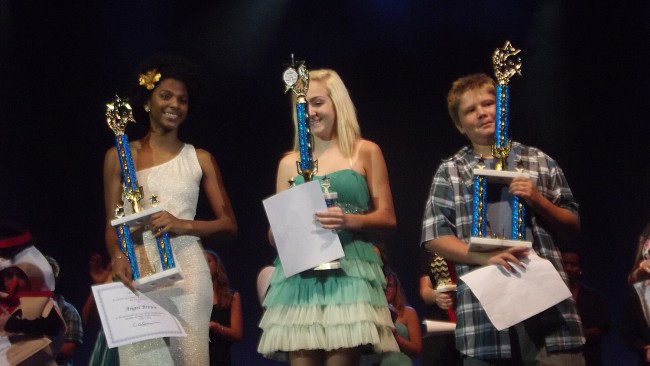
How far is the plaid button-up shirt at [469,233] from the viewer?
2764mm

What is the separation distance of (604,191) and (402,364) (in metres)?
2.34

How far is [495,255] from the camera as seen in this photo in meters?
2.79

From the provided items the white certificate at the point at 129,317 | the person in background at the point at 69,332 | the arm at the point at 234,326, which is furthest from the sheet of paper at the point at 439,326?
the person in background at the point at 69,332

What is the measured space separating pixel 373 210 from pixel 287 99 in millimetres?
2390

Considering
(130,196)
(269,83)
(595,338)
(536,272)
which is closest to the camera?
(536,272)

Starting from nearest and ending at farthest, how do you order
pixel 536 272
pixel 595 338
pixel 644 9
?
pixel 536 272 → pixel 595 338 → pixel 644 9

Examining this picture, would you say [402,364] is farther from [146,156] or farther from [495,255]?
[146,156]

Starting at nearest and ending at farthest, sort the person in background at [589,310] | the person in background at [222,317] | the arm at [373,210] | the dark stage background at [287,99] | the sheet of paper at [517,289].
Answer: the sheet of paper at [517,289]
the arm at [373,210]
the person in background at [589,310]
the person in background at [222,317]
the dark stage background at [287,99]

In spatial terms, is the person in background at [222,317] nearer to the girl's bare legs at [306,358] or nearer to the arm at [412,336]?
the arm at [412,336]

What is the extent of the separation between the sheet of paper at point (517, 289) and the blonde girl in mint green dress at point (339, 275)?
47cm

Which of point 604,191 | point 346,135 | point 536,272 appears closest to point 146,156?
point 346,135

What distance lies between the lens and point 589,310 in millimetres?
4707

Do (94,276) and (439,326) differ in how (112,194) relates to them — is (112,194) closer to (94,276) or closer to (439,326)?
(439,326)

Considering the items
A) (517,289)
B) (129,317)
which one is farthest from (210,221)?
(517,289)
